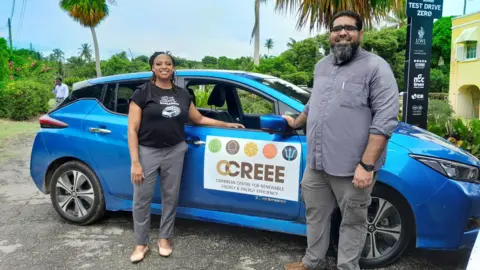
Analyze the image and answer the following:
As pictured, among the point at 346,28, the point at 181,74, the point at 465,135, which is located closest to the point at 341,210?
the point at 346,28

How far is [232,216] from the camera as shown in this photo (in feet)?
11.6

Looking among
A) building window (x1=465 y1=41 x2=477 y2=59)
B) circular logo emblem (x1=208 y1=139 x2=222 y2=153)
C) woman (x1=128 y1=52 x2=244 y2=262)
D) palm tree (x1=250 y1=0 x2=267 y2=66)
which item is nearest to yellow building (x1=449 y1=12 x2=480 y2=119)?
building window (x1=465 y1=41 x2=477 y2=59)

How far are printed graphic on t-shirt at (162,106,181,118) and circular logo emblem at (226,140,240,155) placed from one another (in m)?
0.49

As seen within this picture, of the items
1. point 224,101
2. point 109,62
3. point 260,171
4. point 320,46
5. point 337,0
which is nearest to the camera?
point 260,171

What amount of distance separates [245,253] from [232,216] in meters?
0.35

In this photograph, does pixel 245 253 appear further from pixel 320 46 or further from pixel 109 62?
pixel 109 62

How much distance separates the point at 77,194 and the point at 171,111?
5.16 ft

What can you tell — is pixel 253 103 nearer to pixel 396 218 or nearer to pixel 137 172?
pixel 137 172

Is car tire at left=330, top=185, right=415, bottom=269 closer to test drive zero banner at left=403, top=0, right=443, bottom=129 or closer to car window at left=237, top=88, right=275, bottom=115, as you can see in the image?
car window at left=237, top=88, right=275, bottom=115

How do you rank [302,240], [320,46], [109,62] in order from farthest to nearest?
1. [109,62]
2. [320,46]
3. [302,240]

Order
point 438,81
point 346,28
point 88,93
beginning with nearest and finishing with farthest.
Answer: point 346,28, point 88,93, point 438,81

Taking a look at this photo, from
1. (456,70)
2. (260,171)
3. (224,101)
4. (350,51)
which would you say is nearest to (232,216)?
(260,171)

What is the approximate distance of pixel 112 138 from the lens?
12.6 ft

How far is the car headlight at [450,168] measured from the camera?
2943 millimetres
